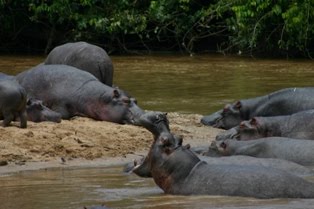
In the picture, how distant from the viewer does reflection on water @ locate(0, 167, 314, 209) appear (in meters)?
6.79

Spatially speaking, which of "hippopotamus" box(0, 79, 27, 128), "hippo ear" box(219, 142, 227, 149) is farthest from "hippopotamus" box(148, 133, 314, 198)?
"hippopotamus" box(0, 79, 27, 128)

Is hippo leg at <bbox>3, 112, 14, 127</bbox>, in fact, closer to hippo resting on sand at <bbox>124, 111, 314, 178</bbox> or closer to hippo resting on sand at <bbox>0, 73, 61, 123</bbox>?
hippo resting on sand at <bbox>0, 73, 61, 123</bbox>

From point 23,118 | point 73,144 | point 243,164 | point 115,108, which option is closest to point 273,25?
point 115,108

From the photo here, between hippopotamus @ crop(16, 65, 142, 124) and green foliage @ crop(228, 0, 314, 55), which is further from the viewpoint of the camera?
green foliage @ crop(228, 0, 314, 55)

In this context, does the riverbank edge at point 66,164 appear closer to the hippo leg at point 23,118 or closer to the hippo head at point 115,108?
the hippo leg at point 23,118

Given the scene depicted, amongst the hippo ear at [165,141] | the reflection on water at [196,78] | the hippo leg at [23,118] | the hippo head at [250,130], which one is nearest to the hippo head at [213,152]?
the hippo head at [250,130]

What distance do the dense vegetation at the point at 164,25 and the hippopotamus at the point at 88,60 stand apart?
8390 millimetres

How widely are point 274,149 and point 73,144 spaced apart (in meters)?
1.80

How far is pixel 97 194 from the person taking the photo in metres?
7.34

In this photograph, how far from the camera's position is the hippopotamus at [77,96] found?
11.2 metres

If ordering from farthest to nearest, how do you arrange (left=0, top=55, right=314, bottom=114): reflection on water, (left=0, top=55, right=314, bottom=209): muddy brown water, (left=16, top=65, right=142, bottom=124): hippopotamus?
(left=0, top=55, right=314, bottom=114): reflection on water < (left=16, top=65, right=142, bottom=124): hippopotamus < (left=0, top=55, right=314, bottom=209): muddy brown water

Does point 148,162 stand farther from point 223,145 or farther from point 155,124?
point 223,145

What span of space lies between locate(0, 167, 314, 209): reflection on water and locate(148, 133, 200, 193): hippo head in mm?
116

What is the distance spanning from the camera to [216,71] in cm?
1938
